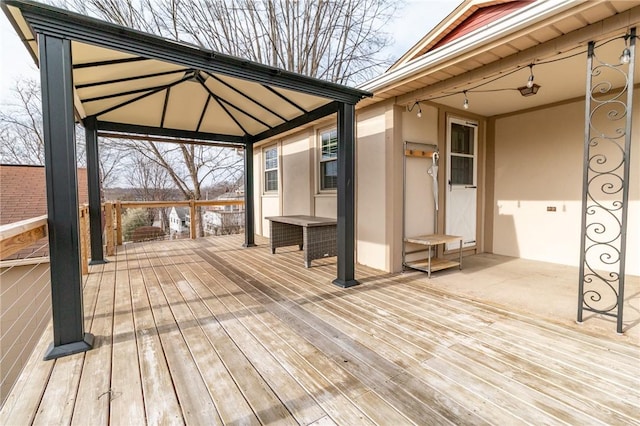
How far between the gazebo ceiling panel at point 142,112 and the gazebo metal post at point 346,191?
8.09ft

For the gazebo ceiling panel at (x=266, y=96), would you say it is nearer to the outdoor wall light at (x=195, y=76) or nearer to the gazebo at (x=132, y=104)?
the gazebo at (x=132, y=104)

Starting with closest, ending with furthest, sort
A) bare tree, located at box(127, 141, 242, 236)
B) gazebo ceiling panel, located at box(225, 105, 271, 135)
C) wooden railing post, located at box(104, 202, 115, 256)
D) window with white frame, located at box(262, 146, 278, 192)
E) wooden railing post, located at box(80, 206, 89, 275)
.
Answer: wooden railing post, located at box(80, 206, 89, 275)
gazebo ceiling panel, located at box(225, 105, 271, 135)
wooden railing post, located at box(104, 202, 115, 256)
window with white frame, located at box(262, 146, 278, 192)
bare tree, located at box(127, 141, 242, 236)

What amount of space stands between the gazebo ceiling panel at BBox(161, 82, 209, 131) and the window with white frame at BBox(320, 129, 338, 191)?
2195 mm

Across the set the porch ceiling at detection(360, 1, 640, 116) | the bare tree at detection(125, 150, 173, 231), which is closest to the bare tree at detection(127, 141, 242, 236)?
the bare tree at detection(125, 150, 173, 231)

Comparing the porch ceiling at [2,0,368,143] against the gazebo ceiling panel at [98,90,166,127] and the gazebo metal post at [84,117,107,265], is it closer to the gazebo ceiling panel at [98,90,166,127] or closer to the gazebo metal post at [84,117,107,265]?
the gazebo ceiling panel at [98,90,166,127]

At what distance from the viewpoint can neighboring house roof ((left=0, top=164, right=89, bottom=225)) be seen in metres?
6.25

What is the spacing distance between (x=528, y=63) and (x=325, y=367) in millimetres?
3179

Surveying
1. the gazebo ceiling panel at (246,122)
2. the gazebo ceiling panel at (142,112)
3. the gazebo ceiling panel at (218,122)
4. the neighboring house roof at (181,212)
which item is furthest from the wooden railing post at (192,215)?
the neighboring house roof at (181,212)

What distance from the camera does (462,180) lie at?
16.5 feet

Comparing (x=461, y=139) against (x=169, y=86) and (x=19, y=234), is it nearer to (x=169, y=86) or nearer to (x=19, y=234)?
(x=169, y=86)

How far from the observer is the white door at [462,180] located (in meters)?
4.81

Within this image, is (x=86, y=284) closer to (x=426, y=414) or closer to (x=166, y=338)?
(x=166, y=338)

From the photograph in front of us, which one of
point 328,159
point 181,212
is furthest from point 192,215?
point 181,212

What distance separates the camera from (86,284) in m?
3.70
